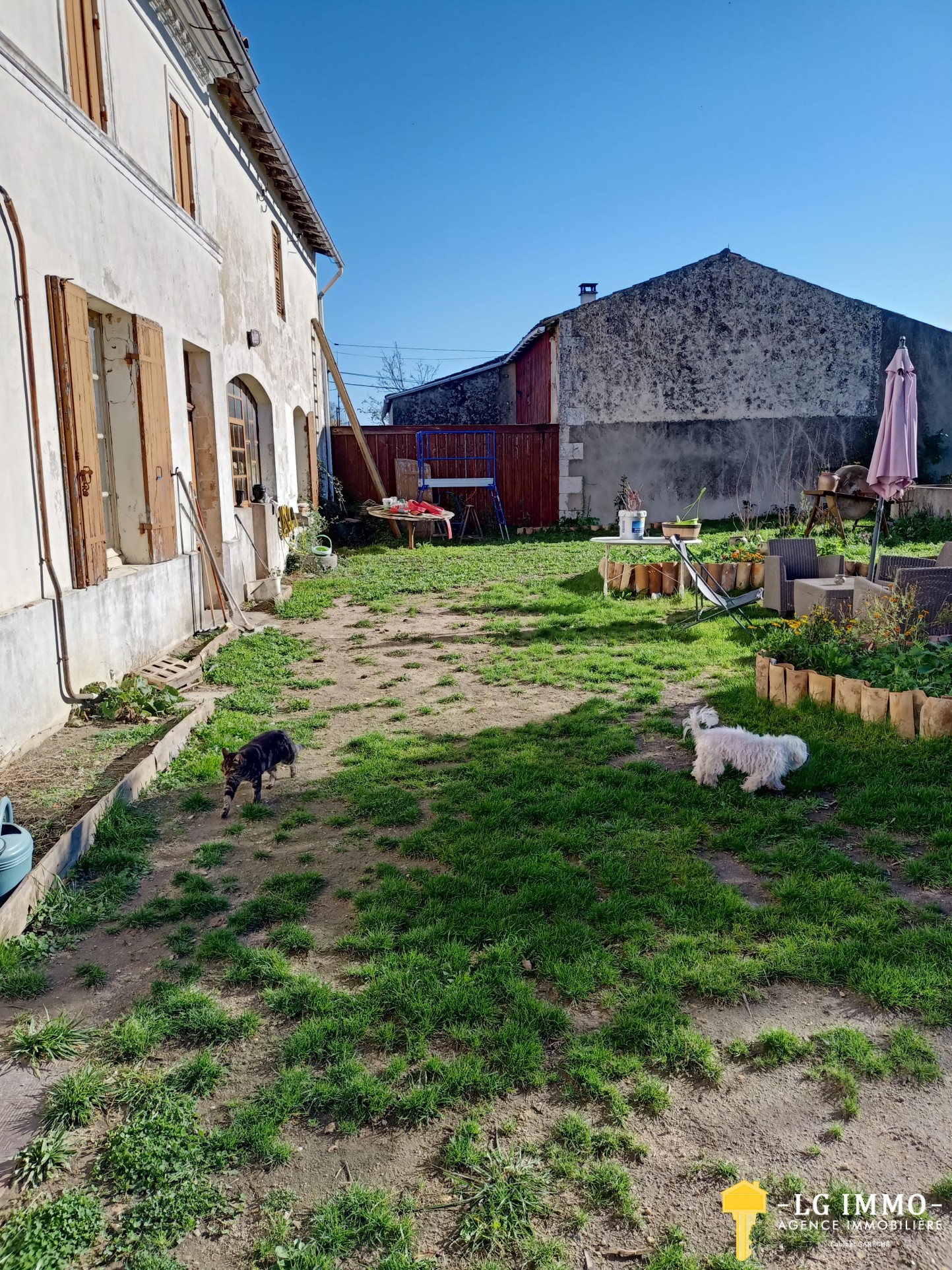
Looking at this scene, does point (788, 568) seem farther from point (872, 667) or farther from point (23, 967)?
point (23, 967)

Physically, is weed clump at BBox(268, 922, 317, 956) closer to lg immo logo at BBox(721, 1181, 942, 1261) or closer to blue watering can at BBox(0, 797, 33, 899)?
blue watering can at BBox(0, 797, 33, 899)

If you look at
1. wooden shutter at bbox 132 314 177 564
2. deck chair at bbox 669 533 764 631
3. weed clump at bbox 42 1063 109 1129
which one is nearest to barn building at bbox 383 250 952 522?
deck chair at bbox 669 533 764 631

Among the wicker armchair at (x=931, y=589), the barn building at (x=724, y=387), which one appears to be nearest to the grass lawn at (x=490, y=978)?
the wicker armchair at (x=931, y=589)

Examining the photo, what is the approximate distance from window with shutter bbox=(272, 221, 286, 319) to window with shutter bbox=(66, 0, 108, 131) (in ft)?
22.9

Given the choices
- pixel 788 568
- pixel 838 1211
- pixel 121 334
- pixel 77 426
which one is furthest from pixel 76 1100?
pixel 788 568

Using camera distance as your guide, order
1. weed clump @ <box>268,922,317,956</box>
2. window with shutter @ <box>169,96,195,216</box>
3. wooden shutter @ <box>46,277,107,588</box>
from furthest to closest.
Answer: window with shutter @ <box>169,96,195,216</box> < wooden shutter @ <box>46,277,107,588</box> < weed clump @ <box>268,922,317,956</box>

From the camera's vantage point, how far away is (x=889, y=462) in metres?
7.69

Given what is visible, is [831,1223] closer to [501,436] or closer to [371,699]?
[371,699]

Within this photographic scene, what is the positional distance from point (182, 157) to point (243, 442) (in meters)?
3.66

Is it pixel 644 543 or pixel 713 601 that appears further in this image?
pixel 644 543

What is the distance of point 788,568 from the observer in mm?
8695

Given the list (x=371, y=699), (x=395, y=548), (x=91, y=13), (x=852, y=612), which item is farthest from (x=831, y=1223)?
(x=395, y=548)

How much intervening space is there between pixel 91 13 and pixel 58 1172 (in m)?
7.56

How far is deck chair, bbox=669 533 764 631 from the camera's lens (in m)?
8.18
